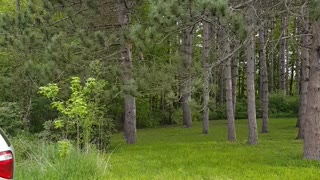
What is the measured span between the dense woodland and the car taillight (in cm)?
443

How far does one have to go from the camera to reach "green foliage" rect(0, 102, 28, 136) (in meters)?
13.0

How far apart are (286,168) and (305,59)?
6.73 m

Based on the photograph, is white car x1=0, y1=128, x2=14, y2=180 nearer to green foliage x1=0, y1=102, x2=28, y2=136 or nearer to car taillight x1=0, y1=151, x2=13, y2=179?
car taillight x1=0, y1=151, x2=13, y2=179

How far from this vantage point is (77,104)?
8133 millimetres

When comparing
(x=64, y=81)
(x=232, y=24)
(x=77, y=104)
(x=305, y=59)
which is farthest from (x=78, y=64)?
(x=305, y=59)

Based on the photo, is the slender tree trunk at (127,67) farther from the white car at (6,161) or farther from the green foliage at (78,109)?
the white car at (6,161)

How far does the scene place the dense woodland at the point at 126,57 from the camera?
748cm

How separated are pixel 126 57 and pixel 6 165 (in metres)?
10.1

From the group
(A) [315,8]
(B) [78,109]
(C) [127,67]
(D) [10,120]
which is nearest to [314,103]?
(A) [315,8]

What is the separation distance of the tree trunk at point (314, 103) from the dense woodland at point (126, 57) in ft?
0.07

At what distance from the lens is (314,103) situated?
8359 millimetres

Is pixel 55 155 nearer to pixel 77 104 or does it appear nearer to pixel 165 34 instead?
pixel 77 104

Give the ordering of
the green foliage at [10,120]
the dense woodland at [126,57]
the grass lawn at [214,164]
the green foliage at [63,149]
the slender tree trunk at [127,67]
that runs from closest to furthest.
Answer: the grass lawn at [214,164] < the green foliage at [63,149] < the dense woodland at [126,57] < the slender tree trunk at [127,67] < the green foliage at [10,120]

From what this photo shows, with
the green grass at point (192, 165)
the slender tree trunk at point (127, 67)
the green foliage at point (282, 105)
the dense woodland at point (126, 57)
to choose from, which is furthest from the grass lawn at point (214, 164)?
the green foliage at point (282, 105)
